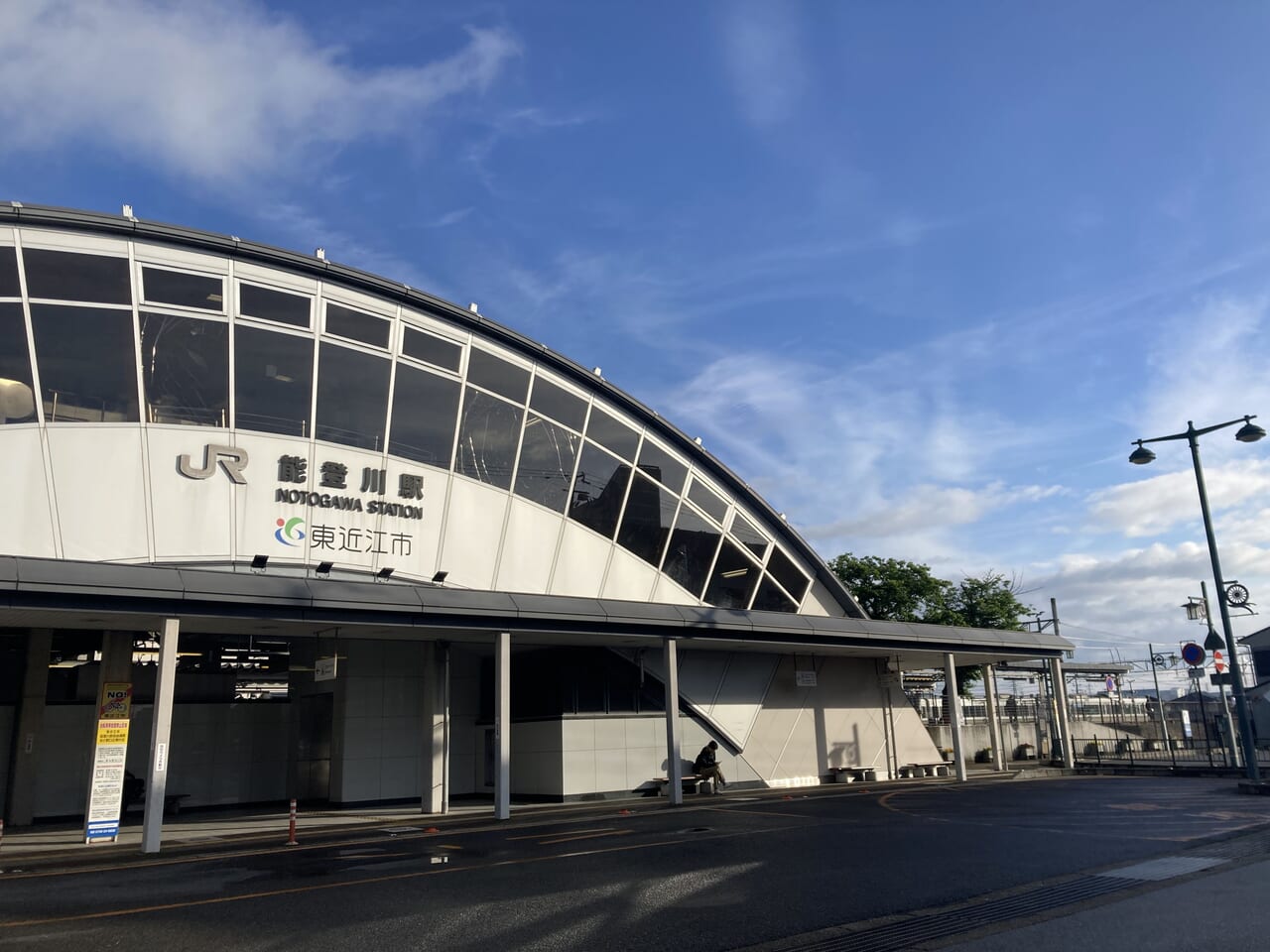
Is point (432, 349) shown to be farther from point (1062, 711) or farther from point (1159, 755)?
point (1159, 755)

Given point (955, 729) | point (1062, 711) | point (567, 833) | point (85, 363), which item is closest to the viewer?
point (567, 833)

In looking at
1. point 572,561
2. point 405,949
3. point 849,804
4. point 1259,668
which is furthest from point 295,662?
point 1259,668

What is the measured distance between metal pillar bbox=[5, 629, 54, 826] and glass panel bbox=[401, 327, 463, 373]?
11078mm

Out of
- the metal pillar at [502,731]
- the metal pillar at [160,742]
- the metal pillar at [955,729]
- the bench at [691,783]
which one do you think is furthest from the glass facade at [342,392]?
the metal pillar at [955,729]

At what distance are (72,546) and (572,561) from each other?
12167mm

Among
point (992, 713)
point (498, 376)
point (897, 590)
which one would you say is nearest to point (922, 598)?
point (897, 590)

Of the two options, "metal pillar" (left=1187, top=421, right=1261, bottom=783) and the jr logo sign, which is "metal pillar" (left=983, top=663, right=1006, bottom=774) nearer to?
"metal pillar" (left=1187, top=421, right=1261, bottom=783)

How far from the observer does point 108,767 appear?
1722 centimetres

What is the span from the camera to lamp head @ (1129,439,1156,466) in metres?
22.5

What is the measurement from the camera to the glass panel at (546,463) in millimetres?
25109

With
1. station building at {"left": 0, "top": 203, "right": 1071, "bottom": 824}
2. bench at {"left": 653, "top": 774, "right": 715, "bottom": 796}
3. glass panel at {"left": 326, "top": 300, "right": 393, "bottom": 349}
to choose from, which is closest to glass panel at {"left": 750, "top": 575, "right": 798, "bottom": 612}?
station building at {"left": 0, "top": 203, "right": 1071, "bottom": 824}

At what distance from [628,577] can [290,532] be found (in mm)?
9912

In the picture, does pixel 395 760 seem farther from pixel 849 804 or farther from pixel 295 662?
pixel 849 804

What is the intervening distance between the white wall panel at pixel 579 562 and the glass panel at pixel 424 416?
4.24m
